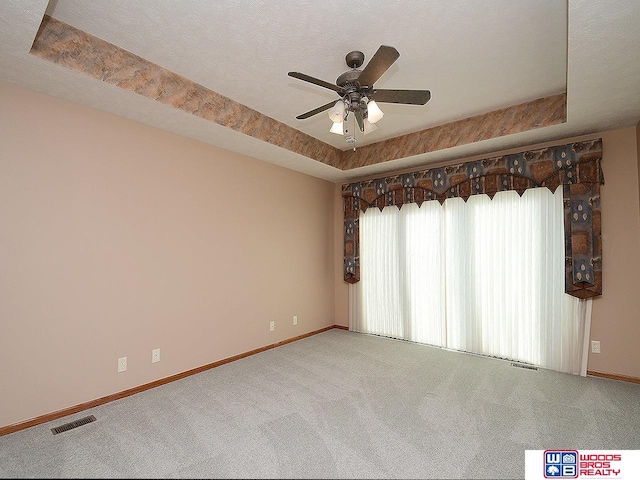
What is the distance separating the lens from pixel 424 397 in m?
2.75

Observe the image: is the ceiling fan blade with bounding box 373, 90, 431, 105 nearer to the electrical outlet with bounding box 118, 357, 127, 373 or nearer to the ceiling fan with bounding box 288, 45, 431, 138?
the ceiling fan with bounding box 288, 45, 431, 138

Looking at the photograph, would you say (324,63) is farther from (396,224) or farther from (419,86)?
(396,224)

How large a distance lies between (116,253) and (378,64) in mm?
2562

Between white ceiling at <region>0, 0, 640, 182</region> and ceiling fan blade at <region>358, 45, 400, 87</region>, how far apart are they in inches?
15.7

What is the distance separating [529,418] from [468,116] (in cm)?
284

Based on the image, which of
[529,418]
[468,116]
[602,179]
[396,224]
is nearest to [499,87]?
[468,116]

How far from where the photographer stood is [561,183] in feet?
11.0

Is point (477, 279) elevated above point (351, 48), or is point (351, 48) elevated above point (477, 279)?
point (351, 48)

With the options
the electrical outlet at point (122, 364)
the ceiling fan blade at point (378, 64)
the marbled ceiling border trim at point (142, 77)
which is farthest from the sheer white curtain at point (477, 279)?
the electrical outlet at point (122, 364)

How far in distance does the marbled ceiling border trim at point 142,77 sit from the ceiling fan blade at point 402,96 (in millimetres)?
1575

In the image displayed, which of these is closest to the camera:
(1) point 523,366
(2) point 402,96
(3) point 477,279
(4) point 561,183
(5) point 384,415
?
(2) point 402,96

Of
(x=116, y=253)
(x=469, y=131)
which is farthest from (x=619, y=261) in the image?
(x=116, y=253)

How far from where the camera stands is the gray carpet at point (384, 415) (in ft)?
5.93

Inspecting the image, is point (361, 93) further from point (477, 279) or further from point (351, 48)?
point (477, 279)
